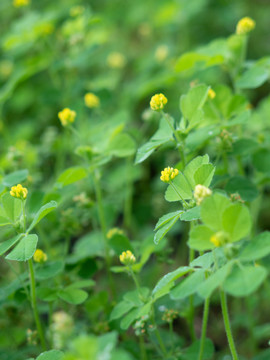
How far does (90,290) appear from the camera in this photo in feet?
5.11

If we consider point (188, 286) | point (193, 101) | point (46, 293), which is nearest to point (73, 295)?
point (46, 293)

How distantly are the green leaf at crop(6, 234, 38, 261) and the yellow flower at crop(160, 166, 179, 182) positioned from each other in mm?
357

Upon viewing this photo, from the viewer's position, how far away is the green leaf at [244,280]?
84 cm

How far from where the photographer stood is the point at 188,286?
0.99 m

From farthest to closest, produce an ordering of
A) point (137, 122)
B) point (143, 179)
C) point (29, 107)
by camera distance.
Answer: point (29, 107), point (137, 122), point (143, 179)

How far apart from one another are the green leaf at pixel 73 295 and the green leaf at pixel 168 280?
0.85 feet

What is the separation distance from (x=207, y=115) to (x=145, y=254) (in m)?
0.55

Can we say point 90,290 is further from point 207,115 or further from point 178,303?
point 207,115

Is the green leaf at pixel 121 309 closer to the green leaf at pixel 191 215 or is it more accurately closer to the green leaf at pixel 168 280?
the green leaf at pixel 168 280

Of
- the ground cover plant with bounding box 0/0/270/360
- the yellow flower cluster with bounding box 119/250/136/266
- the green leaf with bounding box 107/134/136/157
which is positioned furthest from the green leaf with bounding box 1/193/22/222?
the green leaf with bounding box 107/134/136/157

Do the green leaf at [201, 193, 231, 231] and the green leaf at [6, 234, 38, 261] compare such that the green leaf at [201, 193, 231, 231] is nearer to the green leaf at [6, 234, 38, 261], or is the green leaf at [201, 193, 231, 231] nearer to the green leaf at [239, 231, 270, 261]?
the green leaf at [239, 231, 270, 261]

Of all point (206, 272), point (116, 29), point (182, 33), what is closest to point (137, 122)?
point (182, 33)

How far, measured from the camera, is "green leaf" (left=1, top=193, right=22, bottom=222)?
1224 millimetres

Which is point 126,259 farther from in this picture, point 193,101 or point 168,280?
point 193,101
